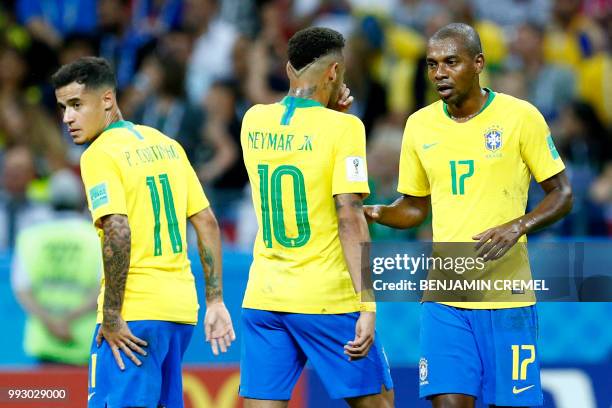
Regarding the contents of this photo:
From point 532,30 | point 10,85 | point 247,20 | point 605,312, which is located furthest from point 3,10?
point 605,312

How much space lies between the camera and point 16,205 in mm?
11039

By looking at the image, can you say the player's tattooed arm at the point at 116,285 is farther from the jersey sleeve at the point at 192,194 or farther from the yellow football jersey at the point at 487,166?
the yellow football jersey at the point at 487,166

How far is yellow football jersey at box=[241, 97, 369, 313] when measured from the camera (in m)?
6.62

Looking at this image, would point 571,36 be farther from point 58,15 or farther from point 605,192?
point 58,15

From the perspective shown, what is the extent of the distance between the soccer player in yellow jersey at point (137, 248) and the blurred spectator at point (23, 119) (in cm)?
602

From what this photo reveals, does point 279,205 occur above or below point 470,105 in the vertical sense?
below

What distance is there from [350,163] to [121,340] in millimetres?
1462

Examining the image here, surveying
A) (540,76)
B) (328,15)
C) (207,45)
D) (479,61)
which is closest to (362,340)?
(479,61)

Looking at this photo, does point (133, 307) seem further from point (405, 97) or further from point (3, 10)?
point (3, 10)

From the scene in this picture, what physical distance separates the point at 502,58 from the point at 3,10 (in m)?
5.68

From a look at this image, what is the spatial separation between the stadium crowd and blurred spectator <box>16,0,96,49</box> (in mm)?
16

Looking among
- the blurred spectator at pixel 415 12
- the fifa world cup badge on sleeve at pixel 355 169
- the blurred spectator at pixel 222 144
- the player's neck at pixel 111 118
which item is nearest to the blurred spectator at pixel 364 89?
the blurred spectator at pixel 222 144

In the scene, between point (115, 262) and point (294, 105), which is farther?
point (294, 105)

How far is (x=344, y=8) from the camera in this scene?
14.4m
